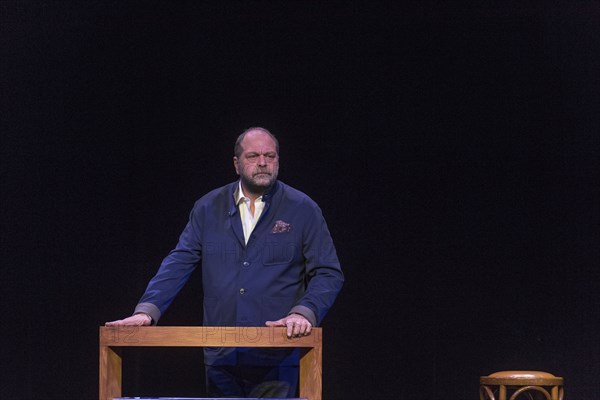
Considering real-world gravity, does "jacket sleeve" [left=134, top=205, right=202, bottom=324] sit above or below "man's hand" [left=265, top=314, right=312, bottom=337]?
above

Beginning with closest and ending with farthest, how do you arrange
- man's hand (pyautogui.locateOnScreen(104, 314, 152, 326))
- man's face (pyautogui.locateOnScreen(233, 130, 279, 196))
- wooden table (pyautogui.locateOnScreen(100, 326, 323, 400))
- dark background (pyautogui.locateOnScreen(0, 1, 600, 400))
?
A: 1. wooden table (pyautogui.locateOnScreen(100, 326, 323, 400))
2. man's hand (pyautogui.locateOnScreen(104, 314, 152, 326))
3. man's face (pyautogui.locateOnScreen(233, 130, 279, 196))
4. dark background (pyautogui.locateOnScreen(0, 1, 600, 400))

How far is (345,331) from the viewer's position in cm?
482

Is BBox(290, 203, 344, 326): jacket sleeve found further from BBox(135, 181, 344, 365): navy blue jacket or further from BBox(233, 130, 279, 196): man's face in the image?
BBox(233, 130, 279, 196): man's face

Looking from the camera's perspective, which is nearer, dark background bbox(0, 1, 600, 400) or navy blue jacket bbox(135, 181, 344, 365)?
navy blue jacket bbox(135, 181, 344, 365)

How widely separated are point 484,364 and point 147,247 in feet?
5.93

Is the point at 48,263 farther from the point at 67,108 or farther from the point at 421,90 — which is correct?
the point at 421,90

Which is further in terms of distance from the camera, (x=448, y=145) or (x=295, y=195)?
(x=448, y=145)

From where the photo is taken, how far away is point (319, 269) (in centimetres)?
330

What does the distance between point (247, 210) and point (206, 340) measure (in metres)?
0.85

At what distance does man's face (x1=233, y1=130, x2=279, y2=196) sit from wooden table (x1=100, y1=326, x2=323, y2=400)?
81cm

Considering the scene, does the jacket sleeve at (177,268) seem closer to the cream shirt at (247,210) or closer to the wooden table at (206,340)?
the cream shirt at (247,210)

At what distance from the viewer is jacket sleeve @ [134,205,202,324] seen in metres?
3.32

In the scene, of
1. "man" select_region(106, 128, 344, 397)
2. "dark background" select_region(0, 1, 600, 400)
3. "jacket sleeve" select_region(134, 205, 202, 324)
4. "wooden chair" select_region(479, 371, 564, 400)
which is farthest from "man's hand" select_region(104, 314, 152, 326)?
"dark background" select_region(0, 1, 600, 400)

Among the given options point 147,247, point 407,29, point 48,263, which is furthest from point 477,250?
point 48,263
